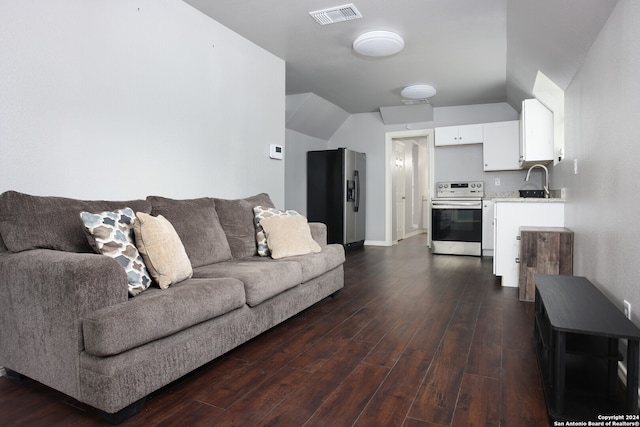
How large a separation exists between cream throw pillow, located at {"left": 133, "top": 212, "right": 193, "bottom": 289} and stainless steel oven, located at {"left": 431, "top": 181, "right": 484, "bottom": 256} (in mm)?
4931

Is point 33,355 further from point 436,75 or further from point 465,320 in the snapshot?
point 436,75

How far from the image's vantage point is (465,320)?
2.83 meters

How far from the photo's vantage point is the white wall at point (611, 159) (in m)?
1.75

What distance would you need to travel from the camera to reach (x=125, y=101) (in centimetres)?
261

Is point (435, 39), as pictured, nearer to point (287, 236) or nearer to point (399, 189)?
point (287, 236)

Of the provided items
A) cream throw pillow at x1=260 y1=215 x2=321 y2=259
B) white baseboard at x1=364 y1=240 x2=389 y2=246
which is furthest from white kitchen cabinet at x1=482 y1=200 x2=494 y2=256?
cream throw pillow at x1=260 y1=215 x2=321 y2=259

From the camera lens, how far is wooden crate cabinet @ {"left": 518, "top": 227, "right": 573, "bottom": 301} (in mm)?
3283

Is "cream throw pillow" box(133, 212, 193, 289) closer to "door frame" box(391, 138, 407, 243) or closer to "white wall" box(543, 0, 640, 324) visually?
"white wall" box(543, 0, 640, 324)

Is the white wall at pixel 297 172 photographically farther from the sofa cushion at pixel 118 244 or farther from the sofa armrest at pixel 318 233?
the sofa cushion at pixel 118 244

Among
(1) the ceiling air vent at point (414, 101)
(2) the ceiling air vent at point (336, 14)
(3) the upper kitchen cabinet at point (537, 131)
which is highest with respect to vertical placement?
(1) the ceiling air vent at point (414, 101)

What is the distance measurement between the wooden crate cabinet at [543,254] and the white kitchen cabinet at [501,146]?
2.77 metres

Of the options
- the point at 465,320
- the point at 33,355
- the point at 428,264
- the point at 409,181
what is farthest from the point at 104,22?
the point at 409,181

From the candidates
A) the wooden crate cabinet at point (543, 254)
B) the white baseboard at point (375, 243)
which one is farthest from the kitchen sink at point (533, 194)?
the white baseboard at point (375, 243)

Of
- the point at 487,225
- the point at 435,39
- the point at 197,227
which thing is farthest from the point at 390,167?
the point at 197,227
